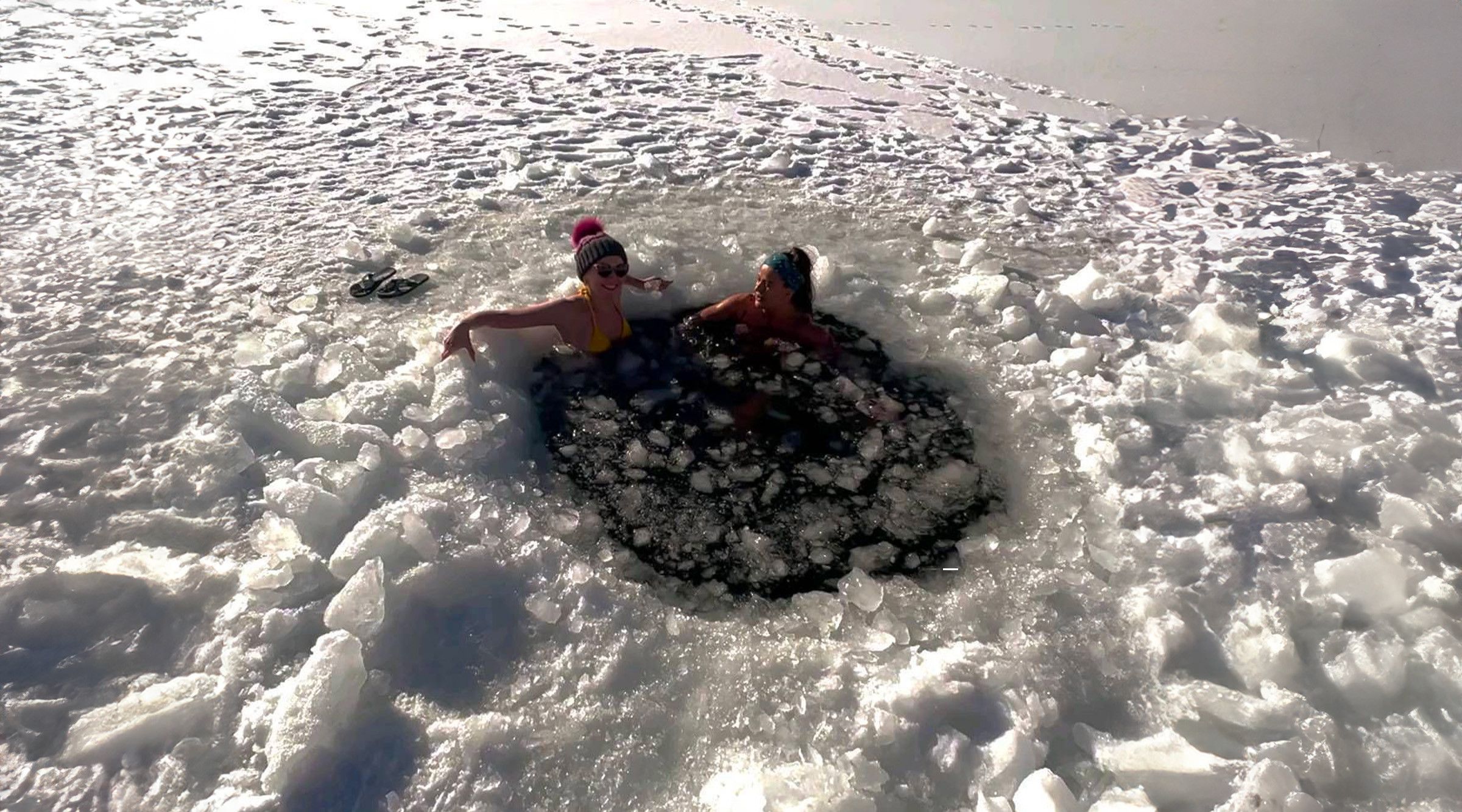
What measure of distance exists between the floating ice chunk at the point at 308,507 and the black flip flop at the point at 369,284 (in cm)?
153

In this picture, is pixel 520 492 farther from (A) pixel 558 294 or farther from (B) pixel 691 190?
(B) pixel 691 190

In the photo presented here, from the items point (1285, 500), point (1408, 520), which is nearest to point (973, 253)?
point (1285, 500)

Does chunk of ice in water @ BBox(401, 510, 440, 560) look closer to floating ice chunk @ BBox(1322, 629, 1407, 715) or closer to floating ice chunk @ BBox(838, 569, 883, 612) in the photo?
floating ice chunk @ BBox(838, 569, 883, 612)

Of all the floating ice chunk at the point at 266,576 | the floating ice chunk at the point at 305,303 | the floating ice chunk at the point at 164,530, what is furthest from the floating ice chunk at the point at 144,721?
the floating ice chunk at the point at 305,303

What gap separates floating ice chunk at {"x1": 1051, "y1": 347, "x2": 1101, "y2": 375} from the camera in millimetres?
4230

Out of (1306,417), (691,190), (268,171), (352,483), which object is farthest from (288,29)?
(1306,417)

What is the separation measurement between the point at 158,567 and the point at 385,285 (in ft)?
6.54

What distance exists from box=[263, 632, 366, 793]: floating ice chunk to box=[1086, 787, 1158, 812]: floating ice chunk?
2.13 metres

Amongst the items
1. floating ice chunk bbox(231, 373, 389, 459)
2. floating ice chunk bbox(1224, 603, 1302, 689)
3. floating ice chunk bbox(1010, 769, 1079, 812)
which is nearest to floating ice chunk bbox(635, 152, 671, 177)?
floating ice chunk bbox(231, 373, 389, 459)

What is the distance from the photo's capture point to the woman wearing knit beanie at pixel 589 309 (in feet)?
14.0

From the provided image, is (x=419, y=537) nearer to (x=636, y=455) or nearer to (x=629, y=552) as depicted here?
(x=629, y=552)

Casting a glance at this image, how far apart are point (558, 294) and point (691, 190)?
151 centimetres

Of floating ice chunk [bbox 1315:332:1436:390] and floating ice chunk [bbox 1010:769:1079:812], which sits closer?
floating ice chunk [bbox 1010:769:1079:812]

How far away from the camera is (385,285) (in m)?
4.72
